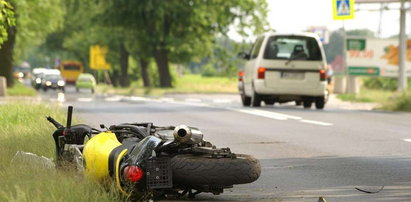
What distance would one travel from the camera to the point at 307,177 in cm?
1113

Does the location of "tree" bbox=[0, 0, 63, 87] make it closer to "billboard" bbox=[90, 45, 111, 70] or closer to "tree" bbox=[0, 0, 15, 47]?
"billboard" bbox=[90, 45, 111, 70]

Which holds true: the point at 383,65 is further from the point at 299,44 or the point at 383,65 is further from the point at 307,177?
the point at 307,177

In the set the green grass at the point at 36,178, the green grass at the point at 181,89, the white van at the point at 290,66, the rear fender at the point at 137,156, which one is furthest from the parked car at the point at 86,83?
the rear fender at the point at 137,156

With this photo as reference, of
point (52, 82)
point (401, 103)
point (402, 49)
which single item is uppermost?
point (402, 49)

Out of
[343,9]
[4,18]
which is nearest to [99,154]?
[4,18]

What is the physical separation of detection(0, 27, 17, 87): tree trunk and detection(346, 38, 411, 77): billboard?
14.8 metres

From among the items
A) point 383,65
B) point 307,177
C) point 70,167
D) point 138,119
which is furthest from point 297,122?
point 383,65

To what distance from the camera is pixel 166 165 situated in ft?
27.0

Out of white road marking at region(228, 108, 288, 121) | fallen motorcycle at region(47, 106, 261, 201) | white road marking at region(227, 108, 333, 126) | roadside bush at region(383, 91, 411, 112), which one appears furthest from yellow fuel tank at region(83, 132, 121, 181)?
roadside bush at region(383, 91, 411, 112)

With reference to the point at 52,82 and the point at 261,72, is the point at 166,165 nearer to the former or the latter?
the point at 261,72

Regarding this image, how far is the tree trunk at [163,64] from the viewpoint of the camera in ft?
222

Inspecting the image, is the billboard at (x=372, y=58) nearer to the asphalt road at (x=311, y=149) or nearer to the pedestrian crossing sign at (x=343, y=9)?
the pedestrian crossing sign at (x=343, y=9)

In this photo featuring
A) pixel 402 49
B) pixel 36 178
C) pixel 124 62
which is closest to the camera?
pixel 36 178

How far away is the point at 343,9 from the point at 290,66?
11.2 meters
